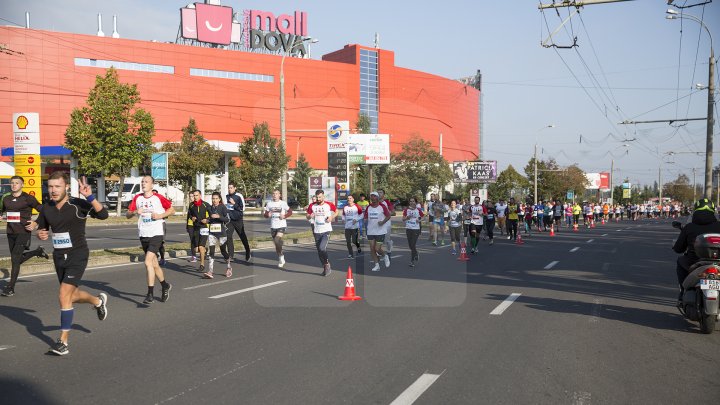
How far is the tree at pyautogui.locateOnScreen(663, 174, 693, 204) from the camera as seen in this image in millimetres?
131400

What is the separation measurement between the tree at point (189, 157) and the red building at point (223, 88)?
8929mm

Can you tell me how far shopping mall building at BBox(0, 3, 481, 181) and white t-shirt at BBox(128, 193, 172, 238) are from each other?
1862 inches

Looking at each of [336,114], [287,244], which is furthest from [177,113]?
[287,244]

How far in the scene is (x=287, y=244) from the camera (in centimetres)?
2328

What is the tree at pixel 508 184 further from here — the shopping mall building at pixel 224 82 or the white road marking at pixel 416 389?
the white road marking at pixel 416 389

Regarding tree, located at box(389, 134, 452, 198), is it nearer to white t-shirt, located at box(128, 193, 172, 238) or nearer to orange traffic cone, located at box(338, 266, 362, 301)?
orange traffic cone, located at box(338, 266, 362, 301)

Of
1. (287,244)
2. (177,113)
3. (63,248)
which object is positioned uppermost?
(177,113)

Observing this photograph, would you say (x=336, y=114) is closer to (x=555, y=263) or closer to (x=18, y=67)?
(x=18, y=67)

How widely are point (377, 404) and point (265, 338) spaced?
2.64 meters

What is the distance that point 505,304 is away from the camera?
9.72m

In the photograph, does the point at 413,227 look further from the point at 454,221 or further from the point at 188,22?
the point at 188,22

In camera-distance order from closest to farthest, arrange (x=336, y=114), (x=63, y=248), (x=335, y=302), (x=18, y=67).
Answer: (x=63, y=248), (x=335, y=302), (x=18, y=67), (x=336, y=114)

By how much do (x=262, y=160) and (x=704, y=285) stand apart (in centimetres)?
4674

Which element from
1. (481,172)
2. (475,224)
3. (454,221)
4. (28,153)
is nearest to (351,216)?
(454,221)
